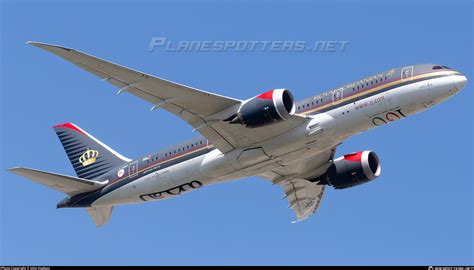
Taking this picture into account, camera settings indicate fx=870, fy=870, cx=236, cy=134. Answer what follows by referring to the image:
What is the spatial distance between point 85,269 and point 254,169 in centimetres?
1328

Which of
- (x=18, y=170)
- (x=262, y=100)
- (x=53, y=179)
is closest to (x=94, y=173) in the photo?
(x=53, y=179)

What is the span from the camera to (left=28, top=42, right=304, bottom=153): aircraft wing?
42.4 m

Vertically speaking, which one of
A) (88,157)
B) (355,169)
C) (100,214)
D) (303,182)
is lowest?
(100,214)

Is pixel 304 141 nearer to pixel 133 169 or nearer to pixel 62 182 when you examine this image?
pixel 133 169

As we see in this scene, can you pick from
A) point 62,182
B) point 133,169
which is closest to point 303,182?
point 133,169

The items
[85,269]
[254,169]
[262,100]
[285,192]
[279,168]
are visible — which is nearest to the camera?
[85,269]

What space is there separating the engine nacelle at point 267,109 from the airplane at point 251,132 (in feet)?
0.16

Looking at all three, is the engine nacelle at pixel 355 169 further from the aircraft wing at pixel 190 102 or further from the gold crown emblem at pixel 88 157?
the gold crown emblem at pixel 88 157

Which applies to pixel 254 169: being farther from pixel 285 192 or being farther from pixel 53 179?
pixel 53 179

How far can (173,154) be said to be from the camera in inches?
1956

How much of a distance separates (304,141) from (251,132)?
2.86m

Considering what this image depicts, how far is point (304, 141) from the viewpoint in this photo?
4503 cm

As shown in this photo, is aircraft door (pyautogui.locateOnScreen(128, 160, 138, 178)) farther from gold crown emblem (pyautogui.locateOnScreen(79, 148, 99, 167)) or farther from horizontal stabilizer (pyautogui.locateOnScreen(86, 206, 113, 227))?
gold crown emblem (pyautogui.locateOnScreen(79, 148, 99, 167))

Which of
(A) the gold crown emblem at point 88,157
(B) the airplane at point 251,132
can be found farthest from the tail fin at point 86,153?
(B) the airplane at point 251,132
